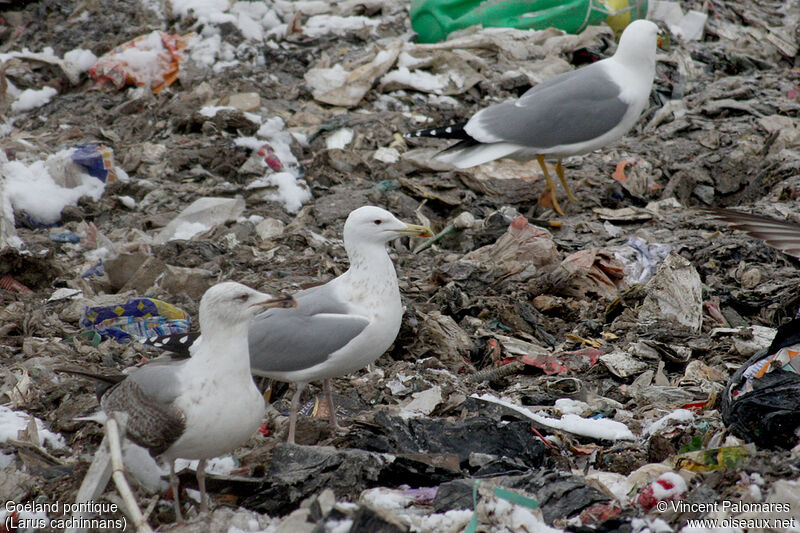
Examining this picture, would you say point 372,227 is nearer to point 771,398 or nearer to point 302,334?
point 302,334

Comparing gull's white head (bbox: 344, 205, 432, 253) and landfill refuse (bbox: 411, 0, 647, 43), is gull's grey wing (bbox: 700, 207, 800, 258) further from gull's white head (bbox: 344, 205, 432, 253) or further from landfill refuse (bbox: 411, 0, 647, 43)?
landfill refuse (bbox: 411, 0, 647, 43)

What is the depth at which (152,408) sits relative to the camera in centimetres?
304

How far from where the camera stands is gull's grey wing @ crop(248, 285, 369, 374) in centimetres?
384

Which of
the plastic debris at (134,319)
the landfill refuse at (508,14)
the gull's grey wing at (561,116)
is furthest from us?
the landfill refuse at (508,14)

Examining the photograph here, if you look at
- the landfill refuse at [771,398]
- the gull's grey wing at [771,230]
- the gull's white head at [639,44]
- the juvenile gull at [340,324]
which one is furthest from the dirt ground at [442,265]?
the gull's white head at [639,44]

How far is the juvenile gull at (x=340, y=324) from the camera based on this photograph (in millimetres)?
3850

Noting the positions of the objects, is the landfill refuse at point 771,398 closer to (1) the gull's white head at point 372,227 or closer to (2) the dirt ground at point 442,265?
(2) the dirt ground at point 442,265

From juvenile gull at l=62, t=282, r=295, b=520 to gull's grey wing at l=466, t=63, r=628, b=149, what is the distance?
12.7 ft

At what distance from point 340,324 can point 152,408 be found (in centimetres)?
103

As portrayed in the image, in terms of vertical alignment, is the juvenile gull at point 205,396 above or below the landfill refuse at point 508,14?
above

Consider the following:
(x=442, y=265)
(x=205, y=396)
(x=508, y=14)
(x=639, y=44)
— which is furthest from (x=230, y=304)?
(x=508, y=14)

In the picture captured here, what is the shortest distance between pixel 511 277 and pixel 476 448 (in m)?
2.14

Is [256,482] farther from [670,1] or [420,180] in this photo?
[670,1]

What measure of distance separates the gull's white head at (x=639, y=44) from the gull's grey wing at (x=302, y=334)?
3974 millimetres
